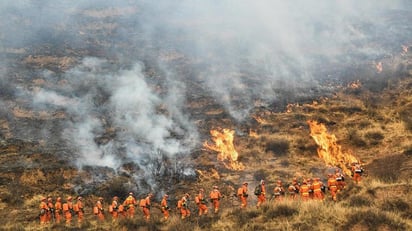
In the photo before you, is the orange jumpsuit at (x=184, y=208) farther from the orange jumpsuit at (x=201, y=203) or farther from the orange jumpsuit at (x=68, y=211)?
the orange jumpsuit at (x=68, y=211)

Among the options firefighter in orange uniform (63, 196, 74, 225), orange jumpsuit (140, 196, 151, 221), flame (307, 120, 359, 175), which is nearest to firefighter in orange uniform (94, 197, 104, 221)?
firefighter in orange uniform (63, 196, 74, 225)

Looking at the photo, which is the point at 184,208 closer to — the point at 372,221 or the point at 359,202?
the point at 359,202

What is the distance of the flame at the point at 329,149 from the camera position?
23.2 metres

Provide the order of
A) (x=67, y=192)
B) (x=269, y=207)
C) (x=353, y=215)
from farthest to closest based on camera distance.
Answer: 1. (x=67, y=192)
2. (x=269, y=207)
3. (x=353, y=215)

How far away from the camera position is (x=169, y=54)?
125ft

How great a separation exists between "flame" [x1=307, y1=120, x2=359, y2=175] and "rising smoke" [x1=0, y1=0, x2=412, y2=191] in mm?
5072

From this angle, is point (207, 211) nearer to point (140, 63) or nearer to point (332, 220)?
point (332, 220)

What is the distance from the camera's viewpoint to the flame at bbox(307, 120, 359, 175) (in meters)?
23.2

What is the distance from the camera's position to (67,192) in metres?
20.2

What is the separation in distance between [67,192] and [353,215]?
13570 millimetres

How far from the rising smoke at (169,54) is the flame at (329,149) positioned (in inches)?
200

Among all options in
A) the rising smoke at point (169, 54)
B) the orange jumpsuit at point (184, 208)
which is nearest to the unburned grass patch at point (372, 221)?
the orange jumpsuit at point (184, 208)

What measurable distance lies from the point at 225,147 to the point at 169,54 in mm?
15107

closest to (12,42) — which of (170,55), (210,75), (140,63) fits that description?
(140,63)
